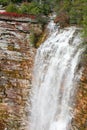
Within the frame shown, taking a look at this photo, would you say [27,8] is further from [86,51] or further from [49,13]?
[86,51]

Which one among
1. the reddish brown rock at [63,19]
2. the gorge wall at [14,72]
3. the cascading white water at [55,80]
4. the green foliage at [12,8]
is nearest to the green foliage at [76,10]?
the reddish brown rock at [63,19]

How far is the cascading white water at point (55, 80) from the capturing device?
86.1ft

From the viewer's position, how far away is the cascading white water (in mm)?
26250

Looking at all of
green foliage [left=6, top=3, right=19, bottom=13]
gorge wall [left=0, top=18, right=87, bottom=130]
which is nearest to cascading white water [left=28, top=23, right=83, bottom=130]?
gorge wall [left=0, top=18, right=87, bottom=130]

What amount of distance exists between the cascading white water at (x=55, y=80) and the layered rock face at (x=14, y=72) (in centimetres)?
67

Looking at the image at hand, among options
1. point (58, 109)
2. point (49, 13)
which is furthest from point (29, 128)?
point (49, 13)

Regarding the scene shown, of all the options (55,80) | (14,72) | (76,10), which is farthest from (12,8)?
(55,80)

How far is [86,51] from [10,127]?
278 inches

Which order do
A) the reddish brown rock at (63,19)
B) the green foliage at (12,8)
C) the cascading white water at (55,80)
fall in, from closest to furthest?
the cascading white water at (55,80) → the reddish brown rock at (63,19) → the green foliage at (12,8)

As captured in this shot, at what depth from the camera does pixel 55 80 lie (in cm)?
2753

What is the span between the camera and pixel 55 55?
1104 inches

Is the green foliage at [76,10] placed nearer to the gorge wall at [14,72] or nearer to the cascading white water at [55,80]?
the cascading white water at [55,80]

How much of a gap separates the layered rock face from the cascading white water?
671 mm

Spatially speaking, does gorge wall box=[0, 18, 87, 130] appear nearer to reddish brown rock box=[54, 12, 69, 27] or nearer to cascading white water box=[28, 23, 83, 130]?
cascading white water box=[28, 23, 83, 130]
